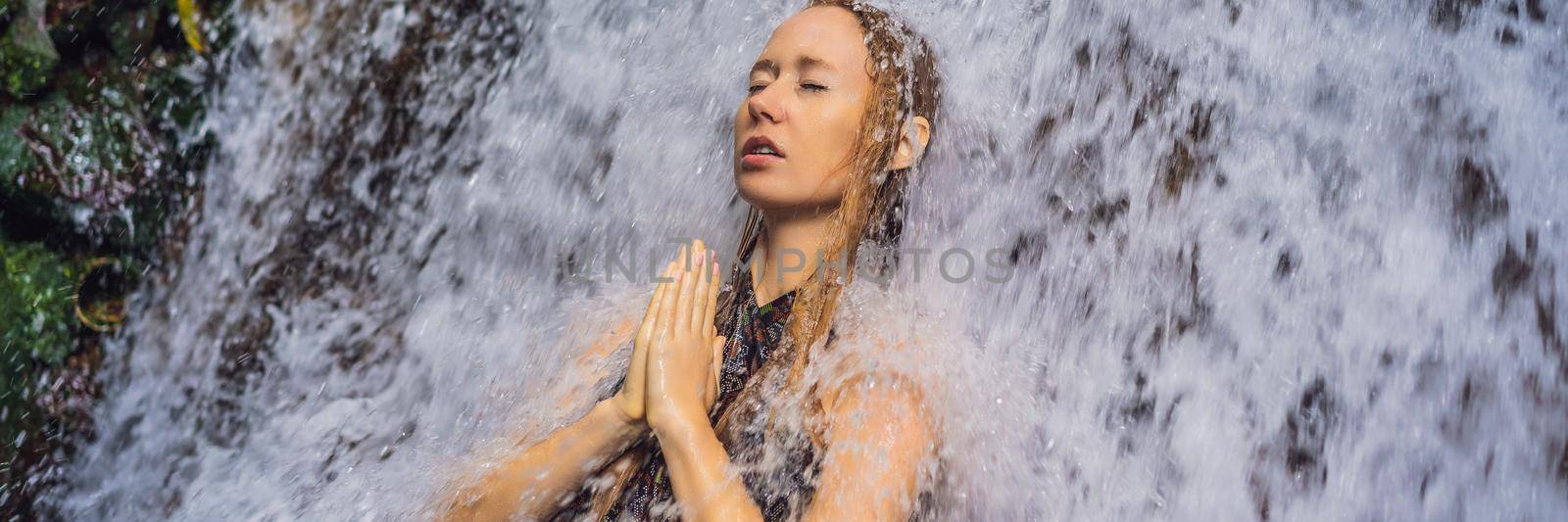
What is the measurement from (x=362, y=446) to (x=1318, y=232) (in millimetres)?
2184

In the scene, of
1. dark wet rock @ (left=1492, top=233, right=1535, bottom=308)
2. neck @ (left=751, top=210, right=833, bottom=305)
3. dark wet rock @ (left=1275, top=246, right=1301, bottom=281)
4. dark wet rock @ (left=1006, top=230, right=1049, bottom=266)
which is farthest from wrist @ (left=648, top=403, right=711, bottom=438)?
dark wet rock @ (left=1492, top=233, right=1535, bottom=308)

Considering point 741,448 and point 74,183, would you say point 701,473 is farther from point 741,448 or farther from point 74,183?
point 74,183

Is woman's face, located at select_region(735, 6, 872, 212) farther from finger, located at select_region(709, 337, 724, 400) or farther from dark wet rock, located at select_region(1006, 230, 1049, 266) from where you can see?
dark wet rock, located at select_region(1006, 230, 1049, 266)

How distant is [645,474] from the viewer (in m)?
1.89

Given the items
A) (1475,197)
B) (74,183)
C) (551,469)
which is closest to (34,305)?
(74,183)

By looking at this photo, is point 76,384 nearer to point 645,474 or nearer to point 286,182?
point 286,182

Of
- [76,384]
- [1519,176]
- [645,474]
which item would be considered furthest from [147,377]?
[1519,176]

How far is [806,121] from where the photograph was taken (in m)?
1.94

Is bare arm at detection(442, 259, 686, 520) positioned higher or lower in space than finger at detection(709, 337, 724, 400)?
lower

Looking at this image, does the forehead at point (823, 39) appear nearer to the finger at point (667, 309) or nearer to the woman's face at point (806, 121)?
the woman's face at point (806, 121)

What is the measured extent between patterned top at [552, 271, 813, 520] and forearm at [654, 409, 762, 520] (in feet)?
0.31

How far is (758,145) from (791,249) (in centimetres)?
21

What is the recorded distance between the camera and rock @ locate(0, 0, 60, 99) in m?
2.53

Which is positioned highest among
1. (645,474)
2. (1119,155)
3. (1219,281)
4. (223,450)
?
(1119,155)
